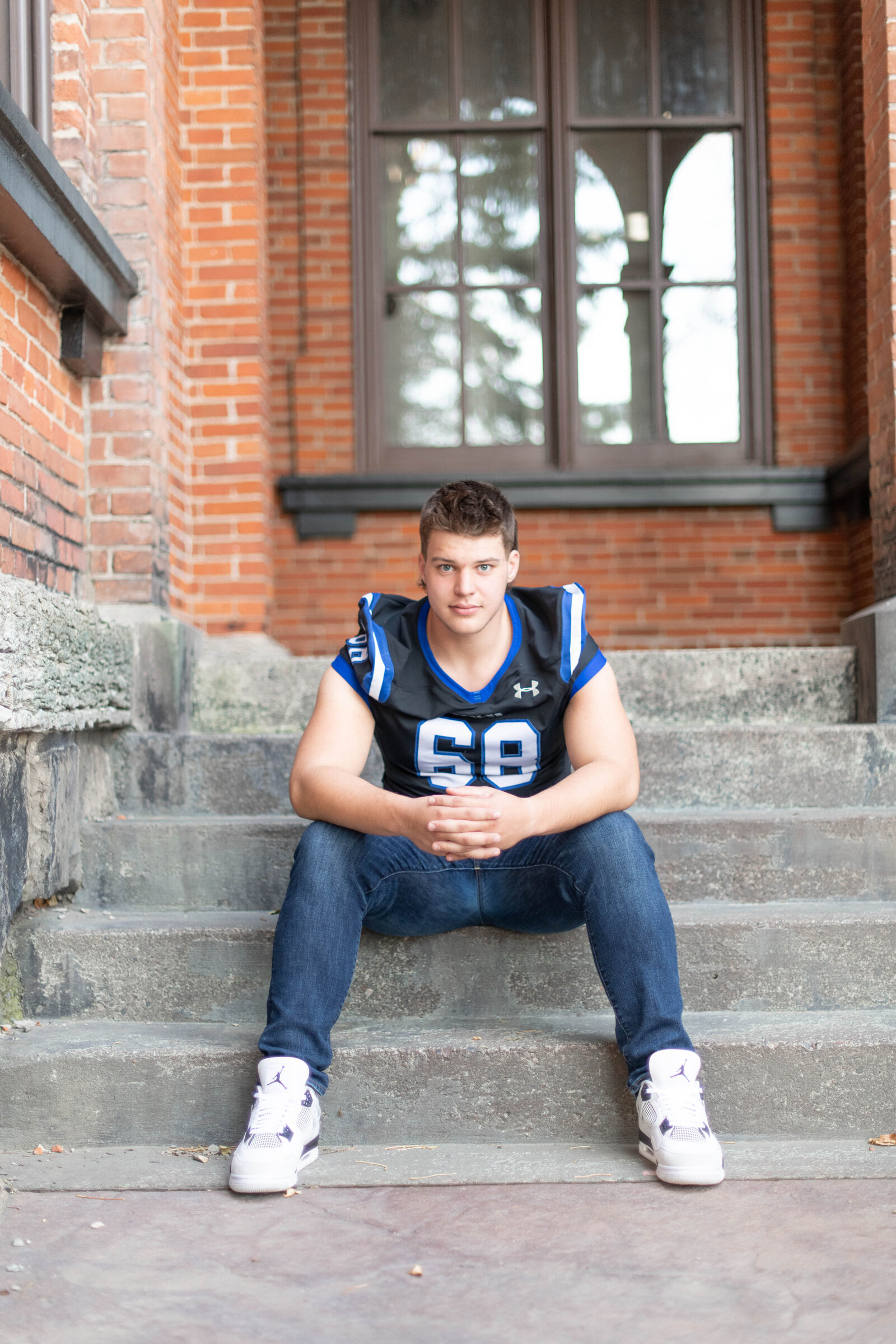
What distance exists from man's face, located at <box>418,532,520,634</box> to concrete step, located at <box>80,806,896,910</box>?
747mm

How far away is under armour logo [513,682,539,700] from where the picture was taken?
240 cm

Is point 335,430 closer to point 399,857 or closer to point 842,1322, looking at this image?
point 399,857

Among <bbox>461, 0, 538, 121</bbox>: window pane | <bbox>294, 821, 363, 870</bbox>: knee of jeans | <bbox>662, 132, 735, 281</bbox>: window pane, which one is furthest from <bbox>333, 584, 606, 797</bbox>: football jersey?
<bbox>461, 0, 538, 121</bbox>: window pane

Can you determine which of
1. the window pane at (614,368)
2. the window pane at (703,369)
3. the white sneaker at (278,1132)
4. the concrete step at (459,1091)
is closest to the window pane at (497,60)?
the window pane at (614,368)

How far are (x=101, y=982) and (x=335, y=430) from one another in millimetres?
3392

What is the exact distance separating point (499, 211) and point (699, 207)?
93 centimetres

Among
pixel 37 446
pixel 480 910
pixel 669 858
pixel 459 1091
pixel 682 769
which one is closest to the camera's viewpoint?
pixel 459 1091

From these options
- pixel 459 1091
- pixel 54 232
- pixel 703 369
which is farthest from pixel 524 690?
pixel 703 369

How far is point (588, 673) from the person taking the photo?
241 centimetres

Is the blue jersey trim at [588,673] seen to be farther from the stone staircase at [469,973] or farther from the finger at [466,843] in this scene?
the stone staircase at [469,973]

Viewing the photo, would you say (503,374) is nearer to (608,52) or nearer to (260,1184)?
(608,52)

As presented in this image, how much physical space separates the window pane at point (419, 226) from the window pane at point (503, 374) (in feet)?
0.80

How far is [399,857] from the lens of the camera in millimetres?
2330

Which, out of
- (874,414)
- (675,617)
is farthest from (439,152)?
(874,414)
